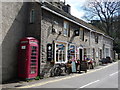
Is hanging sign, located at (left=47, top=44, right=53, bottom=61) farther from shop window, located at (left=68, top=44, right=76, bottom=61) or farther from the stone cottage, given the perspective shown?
shop window, located at (left=68, top=44, right=76, bottom=61)

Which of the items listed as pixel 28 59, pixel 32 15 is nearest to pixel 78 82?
pixel 28 59

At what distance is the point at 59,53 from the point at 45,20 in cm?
361

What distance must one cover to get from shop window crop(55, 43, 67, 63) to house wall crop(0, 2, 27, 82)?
12.1 ft

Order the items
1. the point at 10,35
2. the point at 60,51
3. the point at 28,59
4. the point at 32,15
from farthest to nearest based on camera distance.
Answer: the point at 60,51 < the point at 32,15 < the point at 10,35 < the point at 28,59

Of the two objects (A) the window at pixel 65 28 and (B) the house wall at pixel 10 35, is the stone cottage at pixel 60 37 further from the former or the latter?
(B) the house wall at pixel 10 35

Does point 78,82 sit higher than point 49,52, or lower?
lower

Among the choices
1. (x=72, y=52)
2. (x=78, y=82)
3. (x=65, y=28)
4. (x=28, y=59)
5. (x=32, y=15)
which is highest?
(x=32, y=15)

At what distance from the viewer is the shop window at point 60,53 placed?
14.7 metres

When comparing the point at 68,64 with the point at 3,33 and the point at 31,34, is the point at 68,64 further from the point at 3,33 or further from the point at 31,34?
the point at 3,33

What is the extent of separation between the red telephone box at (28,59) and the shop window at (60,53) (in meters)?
3.13

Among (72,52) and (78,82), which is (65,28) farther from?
(78,82)

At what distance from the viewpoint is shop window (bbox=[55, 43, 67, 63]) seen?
48.1 ft

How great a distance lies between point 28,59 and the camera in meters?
11.0

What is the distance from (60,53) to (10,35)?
5.44 meters
